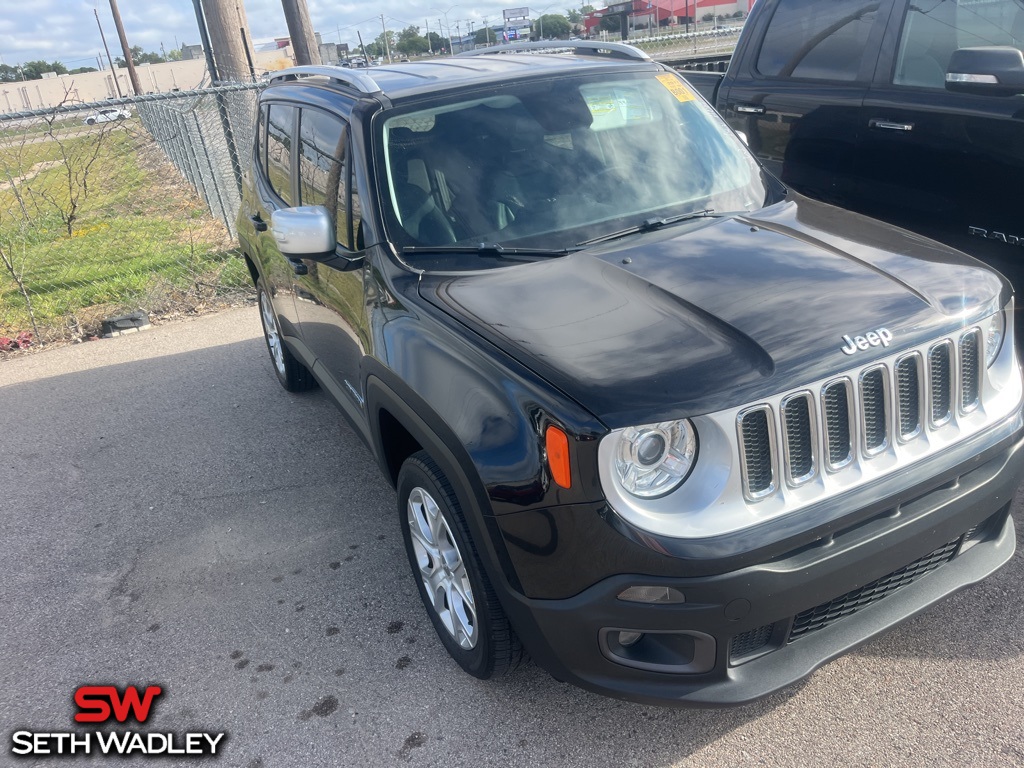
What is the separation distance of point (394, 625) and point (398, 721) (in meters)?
0.53

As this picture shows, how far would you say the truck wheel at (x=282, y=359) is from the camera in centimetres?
548

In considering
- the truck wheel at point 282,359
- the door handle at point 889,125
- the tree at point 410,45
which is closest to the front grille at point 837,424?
the door handle at point 889,125

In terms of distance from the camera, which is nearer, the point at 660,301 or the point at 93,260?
the point at 660,301

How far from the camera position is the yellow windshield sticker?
153 inches

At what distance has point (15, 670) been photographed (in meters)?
3.36

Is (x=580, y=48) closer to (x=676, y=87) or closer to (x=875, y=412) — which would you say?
(x=676, y=87)

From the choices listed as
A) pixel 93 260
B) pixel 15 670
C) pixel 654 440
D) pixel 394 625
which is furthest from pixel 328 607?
pixel 93 260

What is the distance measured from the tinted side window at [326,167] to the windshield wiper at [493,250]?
448mm

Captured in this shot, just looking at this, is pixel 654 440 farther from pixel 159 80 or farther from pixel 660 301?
pixel 159 80

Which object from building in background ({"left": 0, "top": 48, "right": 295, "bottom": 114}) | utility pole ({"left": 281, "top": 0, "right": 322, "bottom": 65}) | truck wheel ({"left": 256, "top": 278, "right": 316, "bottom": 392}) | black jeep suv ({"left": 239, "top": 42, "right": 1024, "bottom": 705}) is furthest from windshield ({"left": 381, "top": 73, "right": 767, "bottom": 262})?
building in background ({"left": 0, "top": 48, "right": 295, "bottom": 114})

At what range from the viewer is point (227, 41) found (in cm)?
1057

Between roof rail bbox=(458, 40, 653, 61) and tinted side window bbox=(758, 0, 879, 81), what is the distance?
1.27 metres

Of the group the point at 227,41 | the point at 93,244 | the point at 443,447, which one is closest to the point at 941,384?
the point at 443,447

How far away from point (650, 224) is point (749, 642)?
161 centimetres
